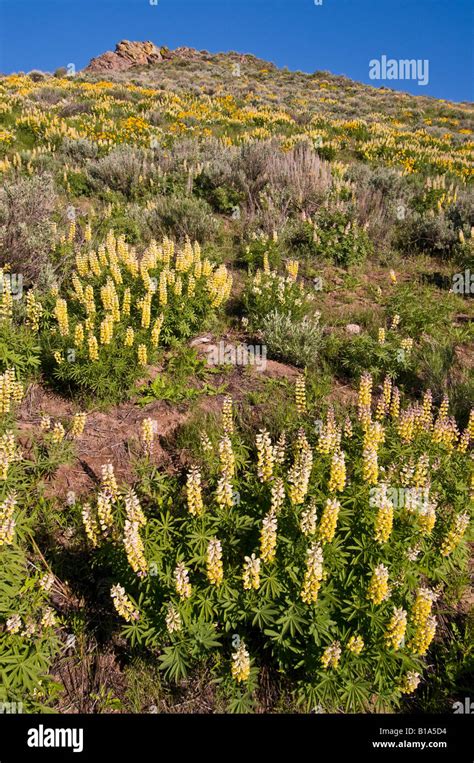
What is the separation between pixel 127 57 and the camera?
3991 cm

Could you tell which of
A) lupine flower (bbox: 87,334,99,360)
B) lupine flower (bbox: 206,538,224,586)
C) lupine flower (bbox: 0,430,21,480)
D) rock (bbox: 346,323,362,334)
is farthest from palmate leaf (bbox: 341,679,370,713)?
rock (bbox: 346,323,362,334)

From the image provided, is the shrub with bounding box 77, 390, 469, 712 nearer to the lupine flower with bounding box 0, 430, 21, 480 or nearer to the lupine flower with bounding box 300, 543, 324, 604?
the lupine flower with bounding box 300, 543, 324, 604

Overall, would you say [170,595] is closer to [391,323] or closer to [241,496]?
[241,496]

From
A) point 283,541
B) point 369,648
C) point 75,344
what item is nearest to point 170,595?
point 283,541

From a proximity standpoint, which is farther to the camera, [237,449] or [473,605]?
[237,449]

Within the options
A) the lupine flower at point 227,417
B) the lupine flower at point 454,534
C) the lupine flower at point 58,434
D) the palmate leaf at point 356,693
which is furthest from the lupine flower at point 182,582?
the lupine flower at point 58,434

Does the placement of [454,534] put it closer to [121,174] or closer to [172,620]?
[172,620]

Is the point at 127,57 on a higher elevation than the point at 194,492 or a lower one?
higher

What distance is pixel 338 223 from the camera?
834 centimetres

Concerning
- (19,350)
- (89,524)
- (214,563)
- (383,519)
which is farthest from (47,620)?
(19,350)

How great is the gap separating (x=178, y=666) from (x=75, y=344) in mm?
3017

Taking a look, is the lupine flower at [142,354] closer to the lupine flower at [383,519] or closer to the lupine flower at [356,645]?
the lupine flower at [383,519]

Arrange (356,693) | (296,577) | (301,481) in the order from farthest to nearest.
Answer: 1. (301,481)
2. (296,577)
3. (356,693)
